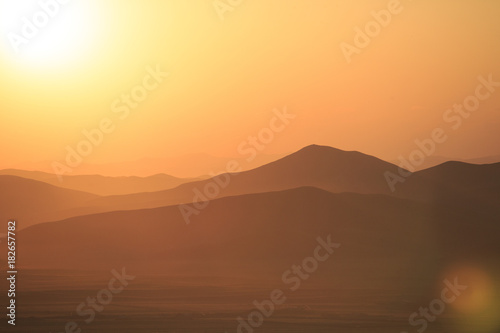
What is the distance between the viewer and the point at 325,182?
67.5 ft

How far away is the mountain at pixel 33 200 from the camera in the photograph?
17359 mm

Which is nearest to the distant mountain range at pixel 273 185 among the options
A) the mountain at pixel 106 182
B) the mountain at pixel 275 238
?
the mountain at pixel 106 182

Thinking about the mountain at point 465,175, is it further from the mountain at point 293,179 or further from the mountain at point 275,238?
the mountain at point 293,179

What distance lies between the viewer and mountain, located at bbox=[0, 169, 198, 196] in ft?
55.4

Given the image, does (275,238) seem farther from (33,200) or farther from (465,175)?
(33,200)

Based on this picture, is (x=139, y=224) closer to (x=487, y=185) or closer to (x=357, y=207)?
(x=357, y=207)

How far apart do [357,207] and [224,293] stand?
657cm

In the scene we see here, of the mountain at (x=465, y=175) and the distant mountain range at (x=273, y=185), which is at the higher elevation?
the distant mountain range at (x=273, y=185)

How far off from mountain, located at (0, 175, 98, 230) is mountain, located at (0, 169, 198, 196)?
26cm

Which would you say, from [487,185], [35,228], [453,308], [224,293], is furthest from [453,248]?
[35,228]

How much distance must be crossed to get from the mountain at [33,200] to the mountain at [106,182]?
0.26 metres

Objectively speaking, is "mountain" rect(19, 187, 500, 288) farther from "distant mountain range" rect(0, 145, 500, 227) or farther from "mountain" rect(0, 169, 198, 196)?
"mountain" rect(0, 169, 198, 196)

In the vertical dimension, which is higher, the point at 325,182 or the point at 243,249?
the point at 325,182

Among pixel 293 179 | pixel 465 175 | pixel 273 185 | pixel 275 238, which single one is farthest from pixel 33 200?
pixel 465 175
